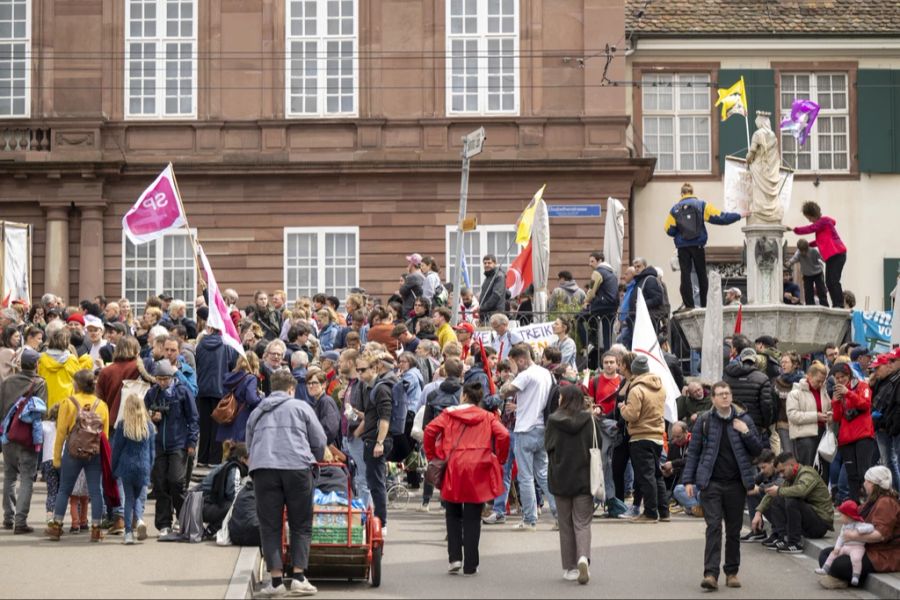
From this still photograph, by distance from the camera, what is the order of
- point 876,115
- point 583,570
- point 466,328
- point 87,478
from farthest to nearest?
point 876,115 → point 466,328 → point 87,478 → point 583,570

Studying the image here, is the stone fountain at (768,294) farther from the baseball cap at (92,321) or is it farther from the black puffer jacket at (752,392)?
the baseball cap at (92,321)

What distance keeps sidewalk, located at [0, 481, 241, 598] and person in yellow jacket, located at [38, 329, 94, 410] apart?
1.82 meters

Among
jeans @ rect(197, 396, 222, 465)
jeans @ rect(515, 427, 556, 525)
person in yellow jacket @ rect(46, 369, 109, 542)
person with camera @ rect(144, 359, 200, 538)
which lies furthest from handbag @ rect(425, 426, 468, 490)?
jeans @ rect(197, 396, 222, 465)

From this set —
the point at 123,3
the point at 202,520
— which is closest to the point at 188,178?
the point at 123,3

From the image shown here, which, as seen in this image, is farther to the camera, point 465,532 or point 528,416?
point 528,416

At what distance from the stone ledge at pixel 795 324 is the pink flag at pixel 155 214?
25.4 feet

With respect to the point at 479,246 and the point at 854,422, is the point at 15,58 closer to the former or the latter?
the point at 479,246

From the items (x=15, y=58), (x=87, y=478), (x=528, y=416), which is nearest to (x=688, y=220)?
(x=528, y=416)

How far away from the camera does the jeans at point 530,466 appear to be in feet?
63.1

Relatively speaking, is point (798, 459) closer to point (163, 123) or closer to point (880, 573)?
point (880, 573)

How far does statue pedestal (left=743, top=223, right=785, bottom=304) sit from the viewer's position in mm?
27422

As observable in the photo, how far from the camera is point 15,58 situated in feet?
119

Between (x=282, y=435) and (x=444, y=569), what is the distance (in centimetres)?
251

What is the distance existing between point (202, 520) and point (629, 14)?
76.7 feet
